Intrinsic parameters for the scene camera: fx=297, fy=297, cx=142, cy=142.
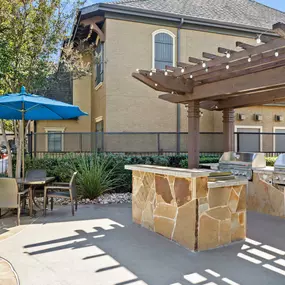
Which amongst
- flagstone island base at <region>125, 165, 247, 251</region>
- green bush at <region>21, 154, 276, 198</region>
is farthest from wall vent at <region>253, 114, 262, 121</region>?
flagstone island base at <region>125, 165, 247, 251</region>

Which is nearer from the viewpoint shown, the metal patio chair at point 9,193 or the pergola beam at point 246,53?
the pergola beam at point 246,53

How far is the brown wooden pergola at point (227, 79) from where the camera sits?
516 centimetres

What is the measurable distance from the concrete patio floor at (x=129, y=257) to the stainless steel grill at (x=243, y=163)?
166cm

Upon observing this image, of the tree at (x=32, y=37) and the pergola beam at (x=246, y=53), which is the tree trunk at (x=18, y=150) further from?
the pergola beam at (x=246, y=53)

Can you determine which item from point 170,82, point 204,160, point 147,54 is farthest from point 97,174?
point 147,54

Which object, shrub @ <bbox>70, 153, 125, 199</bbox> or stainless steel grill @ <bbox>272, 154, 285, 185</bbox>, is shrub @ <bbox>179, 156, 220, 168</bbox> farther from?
stainless steel grill @ <bbox>272, 154, 285, 185</bbox>

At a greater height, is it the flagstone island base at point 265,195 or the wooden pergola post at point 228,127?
the wooden pergola post at point 228,127

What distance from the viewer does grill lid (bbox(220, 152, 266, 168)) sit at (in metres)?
7.21

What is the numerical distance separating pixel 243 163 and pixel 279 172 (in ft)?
3.52

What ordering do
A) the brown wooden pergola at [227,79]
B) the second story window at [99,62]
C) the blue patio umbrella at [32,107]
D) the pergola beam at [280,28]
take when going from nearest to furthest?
the pergola beam at [280,28]
the brown wooden pergola at [227,79]
the blue patio umbrella at [32,107]
the second story window at [99,62]

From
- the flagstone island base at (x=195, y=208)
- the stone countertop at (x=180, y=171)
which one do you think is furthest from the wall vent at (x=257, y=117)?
the stone countertop at (x=180, y=171)

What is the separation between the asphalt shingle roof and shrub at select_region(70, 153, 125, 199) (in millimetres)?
6545

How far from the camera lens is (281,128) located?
1405 centimetres

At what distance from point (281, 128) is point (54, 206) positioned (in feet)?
36.6
